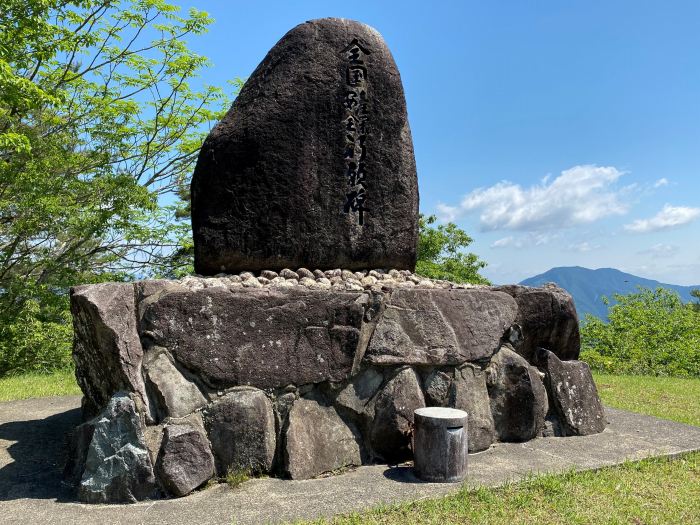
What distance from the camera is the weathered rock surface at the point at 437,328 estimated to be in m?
3.65

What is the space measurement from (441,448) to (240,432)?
3.89ft

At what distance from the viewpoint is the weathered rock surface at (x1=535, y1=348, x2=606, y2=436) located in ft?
13.8

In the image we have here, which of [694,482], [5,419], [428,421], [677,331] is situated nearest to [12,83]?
[5,419]

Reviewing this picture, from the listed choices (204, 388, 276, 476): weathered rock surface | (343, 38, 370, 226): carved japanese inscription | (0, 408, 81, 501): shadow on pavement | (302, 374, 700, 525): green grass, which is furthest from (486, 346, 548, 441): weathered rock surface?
(0, 408, 81, 501): shadow on pavement

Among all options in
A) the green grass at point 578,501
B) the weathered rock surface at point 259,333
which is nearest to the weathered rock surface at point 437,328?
the weathered rock surface at point 259,333

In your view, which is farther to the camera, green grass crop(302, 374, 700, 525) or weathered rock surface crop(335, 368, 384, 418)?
weathered rock surface crop(335, 368, 384, 418)

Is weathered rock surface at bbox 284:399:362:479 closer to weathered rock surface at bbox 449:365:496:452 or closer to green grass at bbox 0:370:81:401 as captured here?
weathered rock surface at bbox 449:365:496:452

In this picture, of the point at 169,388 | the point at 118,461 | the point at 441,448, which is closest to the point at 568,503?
the point at 441,448

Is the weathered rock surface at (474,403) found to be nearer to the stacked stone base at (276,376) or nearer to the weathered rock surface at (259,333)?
the stacked stone base at (276,376)

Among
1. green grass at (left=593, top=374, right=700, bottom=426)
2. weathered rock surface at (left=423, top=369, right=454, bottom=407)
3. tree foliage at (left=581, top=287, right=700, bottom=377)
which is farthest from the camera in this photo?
tree foliage at (left=581, top=287, right=700, bottom=377)

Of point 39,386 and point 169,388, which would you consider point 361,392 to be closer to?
point 169,388

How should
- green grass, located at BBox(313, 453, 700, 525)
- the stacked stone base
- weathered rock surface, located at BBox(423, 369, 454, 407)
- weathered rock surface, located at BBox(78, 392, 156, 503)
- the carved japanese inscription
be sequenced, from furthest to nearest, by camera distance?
the carved japanese inscription → weathered rock surface, located at BBox(423, 369, 454, 407) → the stacked stone base → weathered rock surface, located at BBox(78, 392, 156, 503) → green grass, located at BBox(313, 453, 700, 525)

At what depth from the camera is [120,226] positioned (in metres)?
9.08

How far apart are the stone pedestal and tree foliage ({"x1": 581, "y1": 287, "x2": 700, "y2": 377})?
7237mm
